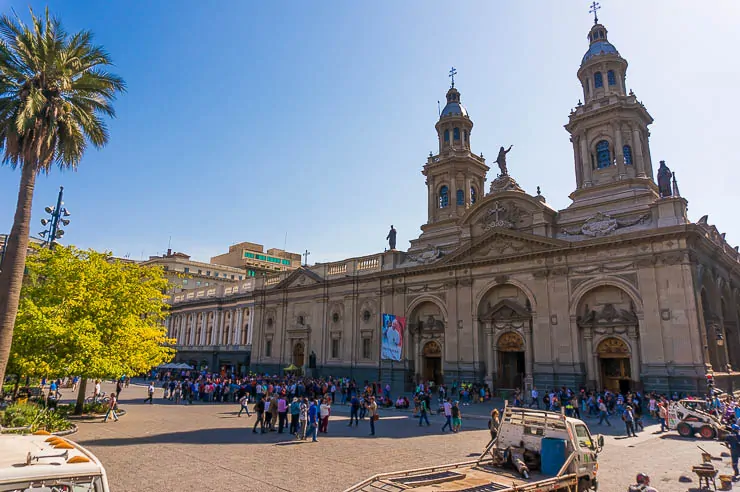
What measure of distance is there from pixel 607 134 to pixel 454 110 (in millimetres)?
16316

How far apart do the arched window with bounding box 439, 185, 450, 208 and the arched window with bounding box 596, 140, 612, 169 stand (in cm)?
1417

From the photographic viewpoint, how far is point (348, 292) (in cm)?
4734

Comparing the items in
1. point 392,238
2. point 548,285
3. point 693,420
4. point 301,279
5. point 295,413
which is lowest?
point 693,420

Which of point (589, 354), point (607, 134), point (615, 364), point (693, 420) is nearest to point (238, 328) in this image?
point (589, 354)

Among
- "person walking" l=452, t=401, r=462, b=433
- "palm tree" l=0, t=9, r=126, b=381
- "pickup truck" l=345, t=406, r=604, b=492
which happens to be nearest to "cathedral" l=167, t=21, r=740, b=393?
"person walking" l=452, t=401, r=462, b=433

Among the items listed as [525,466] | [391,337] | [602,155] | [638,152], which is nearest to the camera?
[525,466]

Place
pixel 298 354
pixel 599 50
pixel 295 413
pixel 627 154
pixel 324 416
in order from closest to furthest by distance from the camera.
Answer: pixel 295 413 < pixel 324 416 < pixel 627 154 < pixel 599 50 < pixel 298 354

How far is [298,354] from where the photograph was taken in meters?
51.2

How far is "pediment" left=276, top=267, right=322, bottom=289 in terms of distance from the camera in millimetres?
50594

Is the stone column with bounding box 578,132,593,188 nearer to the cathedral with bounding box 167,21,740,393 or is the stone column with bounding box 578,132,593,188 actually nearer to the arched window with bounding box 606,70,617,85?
the cathedral with bounding box 167,21,740,393

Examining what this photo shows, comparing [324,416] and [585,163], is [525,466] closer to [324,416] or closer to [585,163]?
[324,416]

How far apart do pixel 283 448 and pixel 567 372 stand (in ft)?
73.4

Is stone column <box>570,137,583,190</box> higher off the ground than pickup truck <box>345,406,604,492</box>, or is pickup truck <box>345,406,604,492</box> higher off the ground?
stone column <box>570,137,583,190</box>

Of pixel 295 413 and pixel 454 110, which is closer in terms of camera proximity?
pixel 295 413
